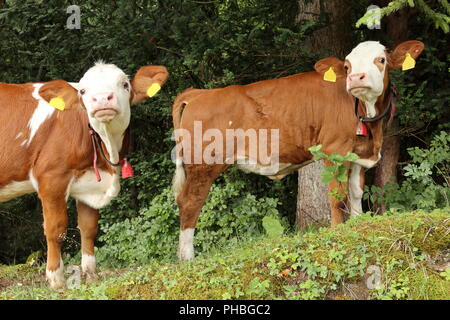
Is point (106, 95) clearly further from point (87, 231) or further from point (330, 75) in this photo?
point (330, 75)

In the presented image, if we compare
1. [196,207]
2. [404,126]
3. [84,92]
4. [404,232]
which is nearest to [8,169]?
[84,92]

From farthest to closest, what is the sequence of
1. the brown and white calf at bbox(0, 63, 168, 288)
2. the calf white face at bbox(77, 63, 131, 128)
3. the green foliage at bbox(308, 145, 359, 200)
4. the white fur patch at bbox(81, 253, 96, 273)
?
the white fur patch at bbox(81, 253, 96, 273), the brown and white calf at bbox(0, 63, 168, 288), the green foliage at bbox(308, 145, 359, 200), the calf white face at bbox(77, 63, 131, 128)

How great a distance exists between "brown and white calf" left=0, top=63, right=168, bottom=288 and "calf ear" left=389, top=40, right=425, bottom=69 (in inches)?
102

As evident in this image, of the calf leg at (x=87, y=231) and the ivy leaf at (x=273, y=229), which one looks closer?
the ivy leaf at (x=273, y=229)

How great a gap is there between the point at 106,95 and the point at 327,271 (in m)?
2.59

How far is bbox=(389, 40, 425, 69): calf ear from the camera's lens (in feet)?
21.5

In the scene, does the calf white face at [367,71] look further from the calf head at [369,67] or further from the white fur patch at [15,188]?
the white fur patch at [15,188]

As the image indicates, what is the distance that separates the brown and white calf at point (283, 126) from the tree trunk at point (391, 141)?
1420 millimetres

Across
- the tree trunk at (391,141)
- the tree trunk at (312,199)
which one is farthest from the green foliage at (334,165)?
the tree trunk at (312,199)

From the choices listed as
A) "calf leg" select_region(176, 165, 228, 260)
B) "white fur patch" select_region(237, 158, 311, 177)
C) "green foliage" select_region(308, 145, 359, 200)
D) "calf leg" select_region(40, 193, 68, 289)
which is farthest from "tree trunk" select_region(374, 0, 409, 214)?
"calf leg" select_region(40, 193, 68, 289)

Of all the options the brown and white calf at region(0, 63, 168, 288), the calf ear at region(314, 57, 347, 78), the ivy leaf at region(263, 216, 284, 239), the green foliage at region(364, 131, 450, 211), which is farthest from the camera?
the green foliage at region(364, 131, 450, 211)

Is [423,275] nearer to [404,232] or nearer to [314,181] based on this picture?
[404,232]

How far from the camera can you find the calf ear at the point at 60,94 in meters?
5.97

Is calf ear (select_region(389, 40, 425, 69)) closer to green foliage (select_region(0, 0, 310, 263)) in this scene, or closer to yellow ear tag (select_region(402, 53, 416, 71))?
yellow ear tag (select_region(402, 53, 416, 71))
